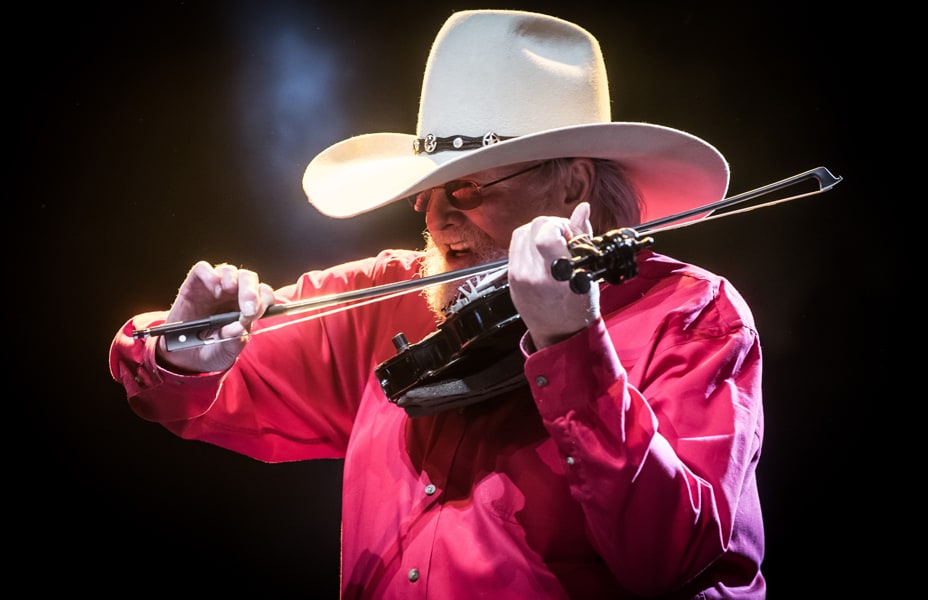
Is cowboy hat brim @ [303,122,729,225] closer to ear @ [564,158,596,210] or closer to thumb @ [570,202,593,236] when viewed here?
ear @ [564,158,596,210]

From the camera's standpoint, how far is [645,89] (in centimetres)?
261

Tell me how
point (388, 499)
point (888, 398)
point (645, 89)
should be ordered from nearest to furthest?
1. point (388, 499)
2. point (888, 398)
3. point (645, 89)

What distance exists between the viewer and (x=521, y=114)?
1.75 meters

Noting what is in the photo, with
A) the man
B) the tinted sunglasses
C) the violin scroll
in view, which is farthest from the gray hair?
the violin scroll

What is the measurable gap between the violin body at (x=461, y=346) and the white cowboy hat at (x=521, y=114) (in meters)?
0.31

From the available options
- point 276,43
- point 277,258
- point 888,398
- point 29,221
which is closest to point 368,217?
point 277,258

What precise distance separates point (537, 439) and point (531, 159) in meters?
0.63

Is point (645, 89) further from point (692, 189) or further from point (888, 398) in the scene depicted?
point (888, 398)

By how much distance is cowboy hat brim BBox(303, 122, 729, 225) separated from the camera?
1621 millimetres

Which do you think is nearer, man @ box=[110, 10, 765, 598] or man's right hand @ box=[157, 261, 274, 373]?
man @ box=[110, 10, 765, 598]

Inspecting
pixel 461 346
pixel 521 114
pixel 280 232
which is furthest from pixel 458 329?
pixel 280 232

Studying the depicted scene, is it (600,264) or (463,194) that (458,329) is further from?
(600,264)

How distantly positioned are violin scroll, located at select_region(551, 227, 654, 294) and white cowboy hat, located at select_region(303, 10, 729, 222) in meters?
0.51

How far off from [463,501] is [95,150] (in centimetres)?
203
